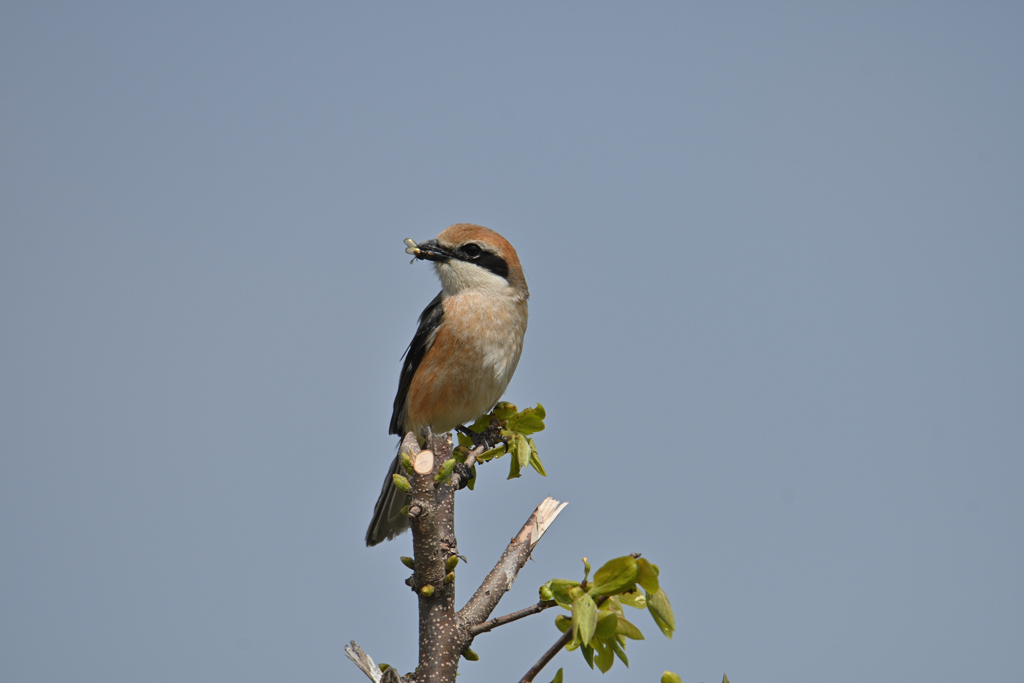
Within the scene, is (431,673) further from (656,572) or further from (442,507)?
(656,572)

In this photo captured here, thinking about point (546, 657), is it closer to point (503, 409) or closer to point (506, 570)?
point (506, 570)

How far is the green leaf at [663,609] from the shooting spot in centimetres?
219

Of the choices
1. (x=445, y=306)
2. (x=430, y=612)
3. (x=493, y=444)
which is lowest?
(x=430, y=612)

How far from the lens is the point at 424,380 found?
5.41 metres

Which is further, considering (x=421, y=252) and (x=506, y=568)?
(x=421, y=252)

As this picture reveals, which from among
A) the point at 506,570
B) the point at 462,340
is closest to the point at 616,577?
the point at 506,570

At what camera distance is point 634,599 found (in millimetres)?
2312

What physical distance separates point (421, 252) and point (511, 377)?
1.09 metres

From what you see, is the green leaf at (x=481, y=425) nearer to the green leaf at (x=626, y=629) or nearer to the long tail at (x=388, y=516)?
the long tail at (x=388, y=516)

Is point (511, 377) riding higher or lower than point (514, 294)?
lower

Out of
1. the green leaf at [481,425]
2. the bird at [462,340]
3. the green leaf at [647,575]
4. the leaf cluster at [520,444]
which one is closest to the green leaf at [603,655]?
the green leaf at [647,575]

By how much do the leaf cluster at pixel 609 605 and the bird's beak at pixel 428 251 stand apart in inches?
130

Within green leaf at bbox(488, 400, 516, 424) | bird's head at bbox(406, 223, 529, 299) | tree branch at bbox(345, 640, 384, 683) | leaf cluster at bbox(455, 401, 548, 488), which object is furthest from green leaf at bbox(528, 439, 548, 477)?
bird's head at bbox(406, 223, 529, 299)

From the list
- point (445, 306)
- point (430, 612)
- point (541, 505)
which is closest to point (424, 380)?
point (445, 306)
